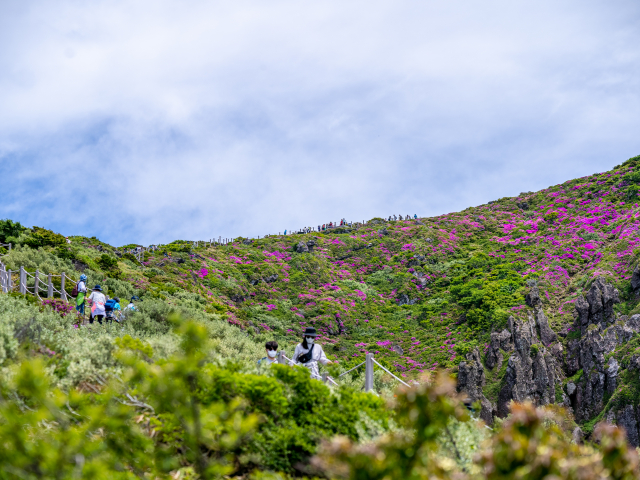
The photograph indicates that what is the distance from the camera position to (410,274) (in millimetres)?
36531

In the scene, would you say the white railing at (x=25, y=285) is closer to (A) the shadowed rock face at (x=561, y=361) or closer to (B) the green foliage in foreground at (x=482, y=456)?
(B) the green foliage in foreground at (x=482, y=456)

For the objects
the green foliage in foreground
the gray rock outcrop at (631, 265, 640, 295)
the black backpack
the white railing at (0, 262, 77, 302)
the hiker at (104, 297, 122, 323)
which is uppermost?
the white railing at (0, 262, 77, 302)

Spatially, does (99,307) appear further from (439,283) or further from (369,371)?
(439,283)

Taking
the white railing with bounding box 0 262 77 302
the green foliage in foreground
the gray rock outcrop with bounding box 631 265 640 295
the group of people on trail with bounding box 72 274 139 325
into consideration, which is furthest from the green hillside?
the white railing with bounding box 0 262 77 302

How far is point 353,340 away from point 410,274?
11157 mm

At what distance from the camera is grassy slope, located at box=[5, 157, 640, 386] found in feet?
79.7

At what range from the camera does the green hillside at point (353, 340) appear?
269cm

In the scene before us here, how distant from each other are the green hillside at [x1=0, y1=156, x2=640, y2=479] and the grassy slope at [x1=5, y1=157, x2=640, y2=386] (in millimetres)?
170

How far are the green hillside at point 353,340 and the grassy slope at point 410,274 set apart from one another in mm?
170

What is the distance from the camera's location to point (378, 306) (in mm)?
32438

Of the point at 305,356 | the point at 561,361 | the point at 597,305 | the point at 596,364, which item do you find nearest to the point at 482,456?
the point at 305,356

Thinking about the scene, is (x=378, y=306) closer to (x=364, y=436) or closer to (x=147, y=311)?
(x=147, y=311)

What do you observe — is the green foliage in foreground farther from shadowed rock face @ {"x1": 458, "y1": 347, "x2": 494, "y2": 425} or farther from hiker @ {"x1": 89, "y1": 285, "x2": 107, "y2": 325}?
shadowed rock face @ {"x1": 458, "y1": 347, "x2": 494, "y2": 425}

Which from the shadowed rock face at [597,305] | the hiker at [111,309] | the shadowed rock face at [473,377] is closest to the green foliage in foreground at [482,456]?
the hiker at [111,309]
